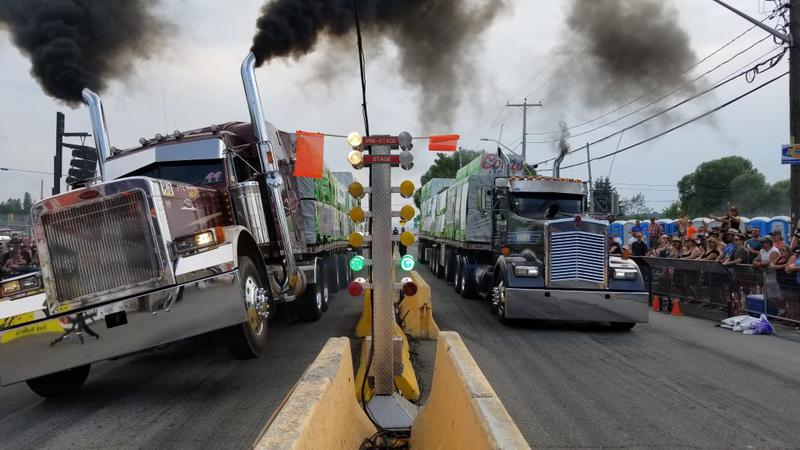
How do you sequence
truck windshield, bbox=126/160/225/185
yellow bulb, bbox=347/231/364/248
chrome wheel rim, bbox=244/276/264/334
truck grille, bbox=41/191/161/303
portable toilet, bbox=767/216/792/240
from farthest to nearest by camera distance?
portable toilet, bbox=767/216/792/240 → truck windshield, bbox=126/160/225/185 → chrome wheel rim, bbox=244/276/264/334 → truck grille, bbox=41/191/161/303 → yellow bulb, bbox=347/231/364/248

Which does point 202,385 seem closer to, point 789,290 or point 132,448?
point 132,448

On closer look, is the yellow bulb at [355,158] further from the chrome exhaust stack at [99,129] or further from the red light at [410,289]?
the chrome exhaust stack at [99,129]

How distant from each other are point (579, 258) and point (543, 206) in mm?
2129

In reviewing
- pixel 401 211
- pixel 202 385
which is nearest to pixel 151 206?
pixel 202 385

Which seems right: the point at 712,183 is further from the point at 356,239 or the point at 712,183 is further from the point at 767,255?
the point at 356,239

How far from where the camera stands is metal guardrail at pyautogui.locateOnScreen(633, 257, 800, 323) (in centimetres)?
1141

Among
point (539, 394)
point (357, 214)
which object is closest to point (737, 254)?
point (539, 394)

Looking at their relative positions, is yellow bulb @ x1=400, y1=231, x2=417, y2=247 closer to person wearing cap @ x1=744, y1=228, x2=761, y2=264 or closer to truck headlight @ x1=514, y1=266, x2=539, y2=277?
truck headlight @ x1=514, y1=266, x2=539, y2=277

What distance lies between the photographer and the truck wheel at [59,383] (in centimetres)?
668

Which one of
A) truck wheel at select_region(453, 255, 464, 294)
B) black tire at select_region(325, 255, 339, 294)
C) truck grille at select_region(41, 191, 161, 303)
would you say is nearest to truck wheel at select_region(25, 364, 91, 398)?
truck grille at select_region(41, 191, 161, 303)

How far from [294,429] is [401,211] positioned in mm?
2955

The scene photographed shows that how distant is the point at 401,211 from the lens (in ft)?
18.6

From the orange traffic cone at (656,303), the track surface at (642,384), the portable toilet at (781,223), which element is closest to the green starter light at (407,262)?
the track surface at (642,384)

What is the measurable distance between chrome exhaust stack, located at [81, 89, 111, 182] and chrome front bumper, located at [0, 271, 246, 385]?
9.82 feet
